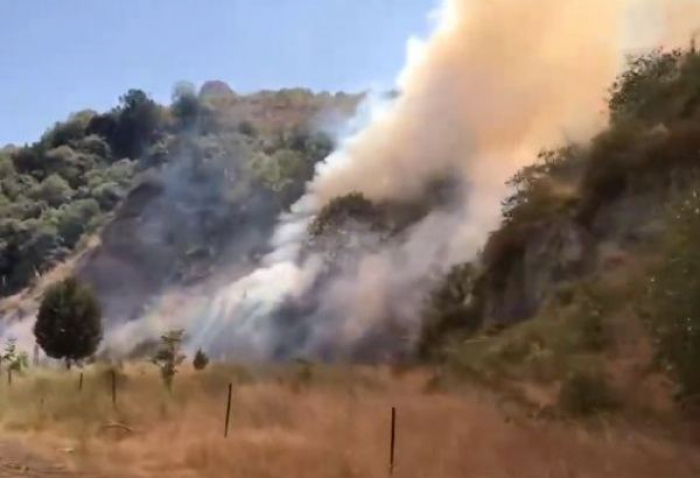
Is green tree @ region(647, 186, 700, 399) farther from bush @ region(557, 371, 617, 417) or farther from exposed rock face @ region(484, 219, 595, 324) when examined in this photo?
exposed rock face @ region(484, 219, 595, 324)

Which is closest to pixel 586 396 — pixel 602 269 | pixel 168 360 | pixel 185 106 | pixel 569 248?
pixel 602 269

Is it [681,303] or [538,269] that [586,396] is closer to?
[681,303]

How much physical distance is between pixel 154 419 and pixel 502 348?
8.44 meters

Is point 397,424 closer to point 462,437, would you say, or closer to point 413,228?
point 462,437

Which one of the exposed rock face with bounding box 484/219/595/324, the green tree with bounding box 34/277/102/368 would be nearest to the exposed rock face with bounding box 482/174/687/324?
the exposed rock face with bounding box 484/219/595/324

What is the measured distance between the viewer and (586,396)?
56.2ft

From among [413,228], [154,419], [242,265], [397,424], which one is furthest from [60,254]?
[397,424]

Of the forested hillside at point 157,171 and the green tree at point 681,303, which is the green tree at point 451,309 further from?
the forested hillside at point 157,171

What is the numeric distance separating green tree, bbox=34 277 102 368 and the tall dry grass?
1484 cm

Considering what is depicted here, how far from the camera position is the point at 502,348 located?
23094mm

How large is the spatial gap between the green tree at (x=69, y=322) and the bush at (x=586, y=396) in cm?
2831

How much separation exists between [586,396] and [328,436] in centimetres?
477

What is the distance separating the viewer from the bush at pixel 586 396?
55.5 ft

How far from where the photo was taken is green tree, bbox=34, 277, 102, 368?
41.2 metres
